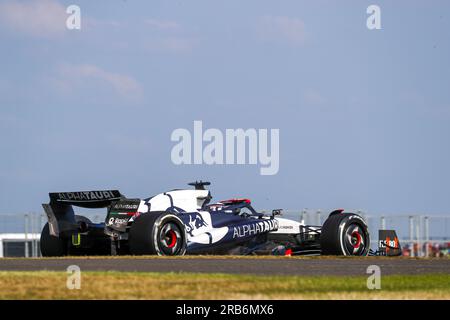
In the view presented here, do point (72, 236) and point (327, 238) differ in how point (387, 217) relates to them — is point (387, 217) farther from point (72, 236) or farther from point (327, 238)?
point (72, 236)

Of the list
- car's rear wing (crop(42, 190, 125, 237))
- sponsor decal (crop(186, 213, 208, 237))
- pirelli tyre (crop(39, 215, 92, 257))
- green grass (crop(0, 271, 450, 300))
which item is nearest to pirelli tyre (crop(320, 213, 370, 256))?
sponsor decal (crop(186, 213, 208, 237))

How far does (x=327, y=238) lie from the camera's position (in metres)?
21.1

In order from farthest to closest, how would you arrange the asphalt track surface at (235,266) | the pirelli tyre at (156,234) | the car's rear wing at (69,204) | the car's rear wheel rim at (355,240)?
the car's rear wheel rim at (355,240), the car's rear wing at (69,204), the pirelli tyre at (156,234), the asphalt track surface at (235,266)

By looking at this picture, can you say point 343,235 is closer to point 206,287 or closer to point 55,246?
point 55,246

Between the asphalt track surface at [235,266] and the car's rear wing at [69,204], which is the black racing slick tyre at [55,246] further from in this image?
the asphalt track surface at [235,266]

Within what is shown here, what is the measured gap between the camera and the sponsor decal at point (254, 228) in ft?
71.2

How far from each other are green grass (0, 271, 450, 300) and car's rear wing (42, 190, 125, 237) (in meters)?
6.92

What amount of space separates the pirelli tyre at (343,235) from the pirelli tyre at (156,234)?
9.83ft

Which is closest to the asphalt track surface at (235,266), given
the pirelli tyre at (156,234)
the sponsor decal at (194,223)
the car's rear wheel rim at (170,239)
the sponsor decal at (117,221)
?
the pirelli tyre at (156,234)

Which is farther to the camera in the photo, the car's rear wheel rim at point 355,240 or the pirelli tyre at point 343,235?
the car's rear wheel rim at point 355,240

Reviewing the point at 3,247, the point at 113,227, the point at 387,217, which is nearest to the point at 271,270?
the point at 113,227

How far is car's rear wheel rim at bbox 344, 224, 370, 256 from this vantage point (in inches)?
841

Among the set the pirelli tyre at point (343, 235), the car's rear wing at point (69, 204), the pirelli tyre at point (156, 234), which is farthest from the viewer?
the pirelli tyre at point (343, 235)

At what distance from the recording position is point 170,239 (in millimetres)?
20031
